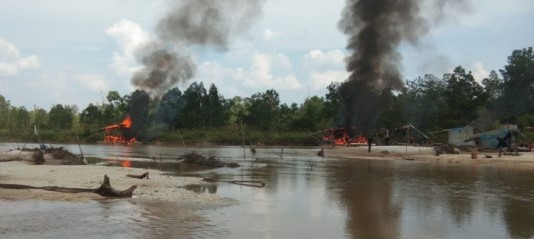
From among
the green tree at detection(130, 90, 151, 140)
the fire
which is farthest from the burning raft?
the green tree at detection(130, 90, 151, 140)

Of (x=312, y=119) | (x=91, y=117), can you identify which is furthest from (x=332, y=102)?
(x=91, y=117)

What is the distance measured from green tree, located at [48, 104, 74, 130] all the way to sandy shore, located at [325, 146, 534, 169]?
297 ft

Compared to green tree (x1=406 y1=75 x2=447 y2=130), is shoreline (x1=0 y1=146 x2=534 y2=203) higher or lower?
lower

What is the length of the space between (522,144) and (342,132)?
29097mm

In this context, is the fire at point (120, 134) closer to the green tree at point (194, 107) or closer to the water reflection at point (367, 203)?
the green tree at point (194, 107)

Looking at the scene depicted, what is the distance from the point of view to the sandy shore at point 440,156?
4711 cm

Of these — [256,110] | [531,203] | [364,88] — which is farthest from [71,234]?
[256,110]

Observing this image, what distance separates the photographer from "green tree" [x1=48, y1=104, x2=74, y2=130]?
137 meters

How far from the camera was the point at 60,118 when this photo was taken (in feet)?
453

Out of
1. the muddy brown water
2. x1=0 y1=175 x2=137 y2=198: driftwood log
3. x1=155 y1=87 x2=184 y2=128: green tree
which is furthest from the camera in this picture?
x1=155 y1=87 x2=184 y2=128: green tree

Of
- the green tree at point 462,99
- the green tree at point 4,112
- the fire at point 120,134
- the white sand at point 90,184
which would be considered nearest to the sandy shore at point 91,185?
the white sand at point 90,184

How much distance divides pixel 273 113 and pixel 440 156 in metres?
78.9

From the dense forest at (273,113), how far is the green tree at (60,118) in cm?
26

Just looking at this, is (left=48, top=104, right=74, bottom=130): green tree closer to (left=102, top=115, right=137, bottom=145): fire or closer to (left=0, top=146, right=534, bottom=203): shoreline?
(left=102, top=115, right=137, bottom=145): fire
